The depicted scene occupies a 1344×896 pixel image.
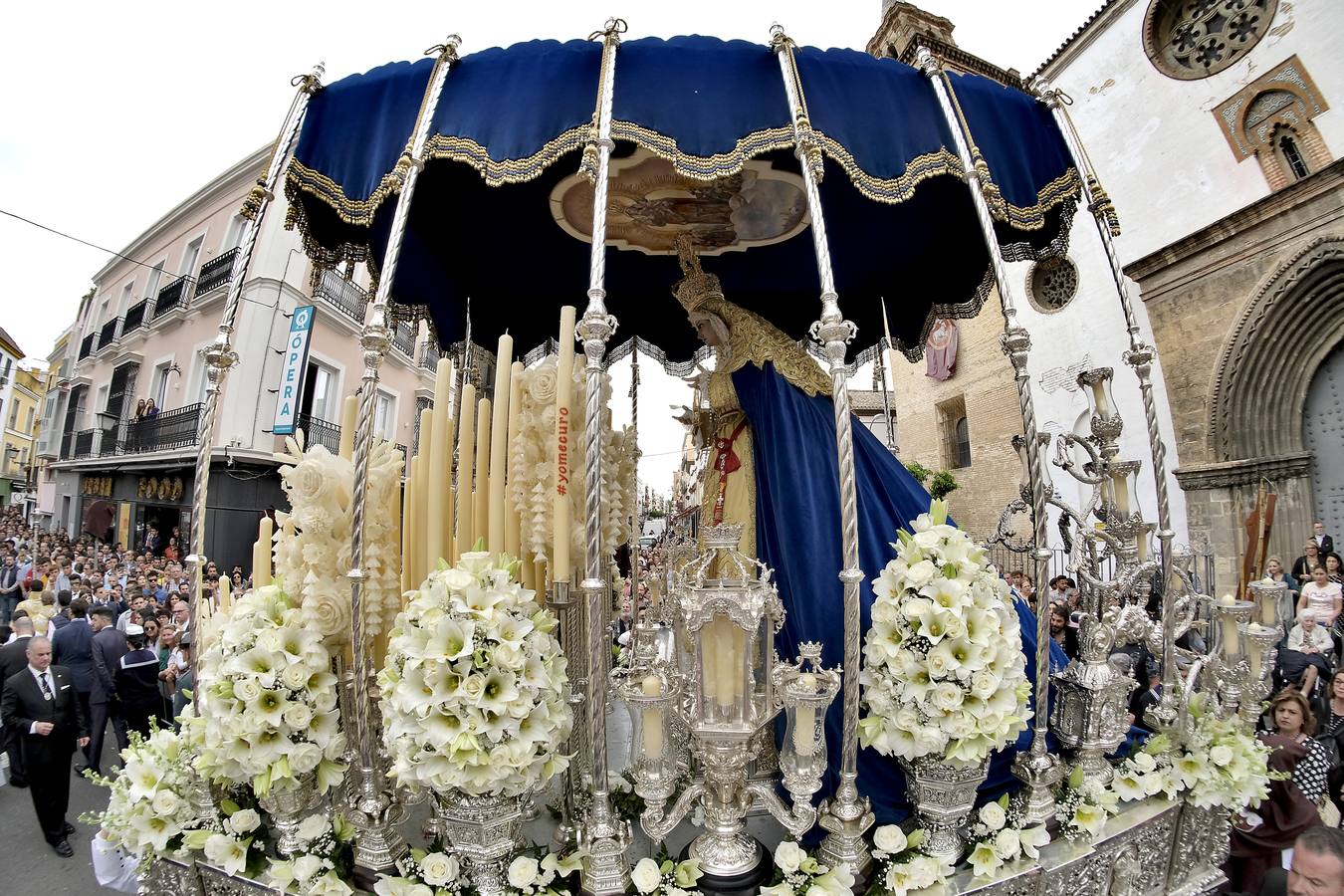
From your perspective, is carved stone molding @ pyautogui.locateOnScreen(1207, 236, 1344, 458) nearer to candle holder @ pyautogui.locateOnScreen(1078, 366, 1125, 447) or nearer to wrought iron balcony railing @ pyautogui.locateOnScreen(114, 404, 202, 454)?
candle holder @ pyautogui.locateOnScreen(1078, 366, 1125, 447)

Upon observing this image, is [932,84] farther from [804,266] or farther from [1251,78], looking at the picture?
[1251,78]

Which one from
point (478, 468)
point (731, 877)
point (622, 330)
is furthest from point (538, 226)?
point (731, 877)

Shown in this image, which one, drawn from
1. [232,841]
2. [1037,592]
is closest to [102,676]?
→ [232,841]

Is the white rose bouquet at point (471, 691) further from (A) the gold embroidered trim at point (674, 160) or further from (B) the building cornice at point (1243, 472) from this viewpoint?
(B) the building cornice at point (1243, 472)

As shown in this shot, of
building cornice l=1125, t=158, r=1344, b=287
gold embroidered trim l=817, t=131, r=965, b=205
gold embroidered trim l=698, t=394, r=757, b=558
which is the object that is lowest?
gold embroidered trim l=698, t=394, r=757, b=558

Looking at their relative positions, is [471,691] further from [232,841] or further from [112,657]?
[112,657]

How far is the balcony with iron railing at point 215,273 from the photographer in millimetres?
15031

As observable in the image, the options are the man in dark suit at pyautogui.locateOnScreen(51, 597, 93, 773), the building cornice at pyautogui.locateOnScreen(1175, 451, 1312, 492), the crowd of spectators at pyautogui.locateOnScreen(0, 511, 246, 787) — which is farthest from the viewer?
the building cornice at pyautogui.locateOnScreen(1175, 451, 1312, 492)

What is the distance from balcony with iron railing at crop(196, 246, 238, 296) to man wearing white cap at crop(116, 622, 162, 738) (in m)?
11.7

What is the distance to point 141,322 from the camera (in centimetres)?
1758

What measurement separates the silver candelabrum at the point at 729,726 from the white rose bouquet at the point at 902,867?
0.33m

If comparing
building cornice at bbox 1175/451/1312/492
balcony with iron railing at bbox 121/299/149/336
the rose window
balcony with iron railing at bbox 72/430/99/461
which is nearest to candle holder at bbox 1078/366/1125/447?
building cornice at bbox 1175/451/1312/492

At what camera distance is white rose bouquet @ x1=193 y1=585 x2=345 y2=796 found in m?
2.30

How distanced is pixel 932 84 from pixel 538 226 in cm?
282
